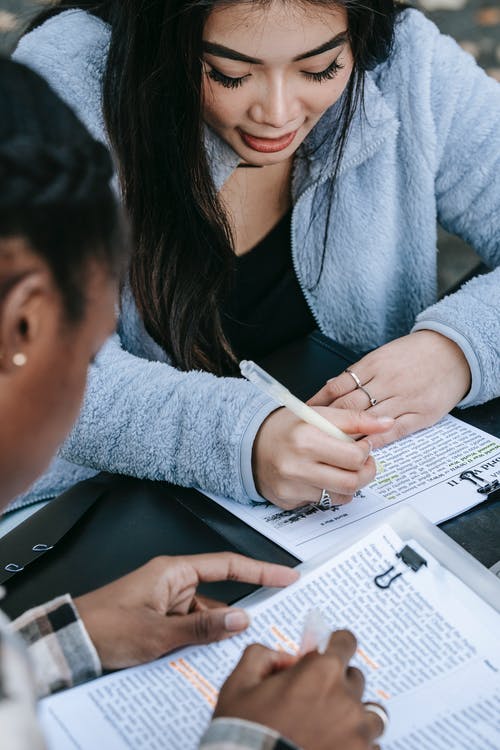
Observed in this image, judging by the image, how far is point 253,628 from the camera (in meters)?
0.75

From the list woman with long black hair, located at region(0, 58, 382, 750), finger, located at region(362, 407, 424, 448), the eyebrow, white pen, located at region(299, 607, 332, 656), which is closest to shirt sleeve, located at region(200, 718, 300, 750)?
woman with long black hair, located at region(0, 58, 382, 750)

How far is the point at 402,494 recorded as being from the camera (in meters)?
0.93

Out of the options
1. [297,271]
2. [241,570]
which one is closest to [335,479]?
[241,570]

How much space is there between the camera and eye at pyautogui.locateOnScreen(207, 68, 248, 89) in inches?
39.7

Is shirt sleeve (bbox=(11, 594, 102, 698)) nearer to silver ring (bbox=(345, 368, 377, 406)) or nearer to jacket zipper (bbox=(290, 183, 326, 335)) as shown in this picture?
silver ring (bbox=(345, 368, 377, 406))

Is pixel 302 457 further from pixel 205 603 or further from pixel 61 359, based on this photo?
pixel 61 359

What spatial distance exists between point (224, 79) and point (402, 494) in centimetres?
50

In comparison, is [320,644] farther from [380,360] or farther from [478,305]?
[478,305]

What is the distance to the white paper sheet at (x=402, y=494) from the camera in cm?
88

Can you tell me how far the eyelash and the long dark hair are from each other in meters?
0.02

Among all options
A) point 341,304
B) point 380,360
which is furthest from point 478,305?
point 341,304

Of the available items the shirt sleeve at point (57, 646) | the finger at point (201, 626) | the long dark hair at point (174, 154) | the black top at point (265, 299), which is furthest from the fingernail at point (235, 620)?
the black top at point (265, 299)

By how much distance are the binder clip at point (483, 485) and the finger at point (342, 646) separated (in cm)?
30

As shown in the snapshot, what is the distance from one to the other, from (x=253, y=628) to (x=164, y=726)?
119 mm
